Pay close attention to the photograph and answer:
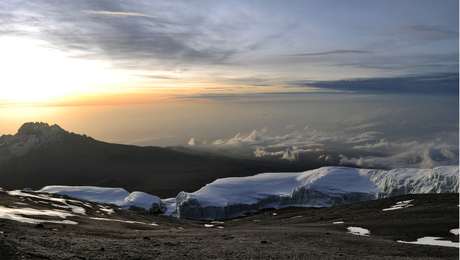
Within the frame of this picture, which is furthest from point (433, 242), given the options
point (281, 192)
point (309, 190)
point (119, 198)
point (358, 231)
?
point (119, 198)

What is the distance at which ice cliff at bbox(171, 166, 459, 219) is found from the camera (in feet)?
320

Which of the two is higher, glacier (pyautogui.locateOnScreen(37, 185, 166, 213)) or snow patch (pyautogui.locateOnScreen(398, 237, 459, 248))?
snow patch (pyautogui.locateOnScreen(398, 237, 459, 248))

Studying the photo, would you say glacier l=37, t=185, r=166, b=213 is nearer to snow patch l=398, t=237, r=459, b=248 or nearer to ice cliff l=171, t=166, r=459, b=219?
ice cliff l=171, t=166, r=459, b=219

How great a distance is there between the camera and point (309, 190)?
374 feet

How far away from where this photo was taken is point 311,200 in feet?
368

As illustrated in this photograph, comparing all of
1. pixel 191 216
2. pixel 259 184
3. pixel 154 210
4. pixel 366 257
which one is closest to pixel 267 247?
pixel 366 257

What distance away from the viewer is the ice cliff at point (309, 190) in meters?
97.4

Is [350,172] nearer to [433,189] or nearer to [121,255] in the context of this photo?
[433,189]

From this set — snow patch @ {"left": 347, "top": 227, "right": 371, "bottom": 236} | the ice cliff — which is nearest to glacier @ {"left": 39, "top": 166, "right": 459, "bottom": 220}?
the ice cliff

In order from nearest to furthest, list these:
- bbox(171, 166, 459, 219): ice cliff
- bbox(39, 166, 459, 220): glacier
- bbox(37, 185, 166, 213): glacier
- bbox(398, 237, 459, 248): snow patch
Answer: bbox(398, 237, 459, 248): snow patch, bbox(171, 166, 459, 219): ice cliff, bbox(39, 166, 459, 220): glacier, bbox(37, 185, 166, 213): glacier

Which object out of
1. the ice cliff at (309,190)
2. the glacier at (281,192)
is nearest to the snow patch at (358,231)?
the ice cliff at (309,190)

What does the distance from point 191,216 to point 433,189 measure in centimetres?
8307

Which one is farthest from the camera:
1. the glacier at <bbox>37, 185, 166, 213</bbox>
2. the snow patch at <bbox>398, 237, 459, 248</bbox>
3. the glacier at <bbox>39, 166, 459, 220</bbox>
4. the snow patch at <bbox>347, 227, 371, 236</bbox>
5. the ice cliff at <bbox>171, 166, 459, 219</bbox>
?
the glacier at <bbox>37, 185, 166, 213</bbox>

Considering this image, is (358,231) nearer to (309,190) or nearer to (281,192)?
(309,190)
